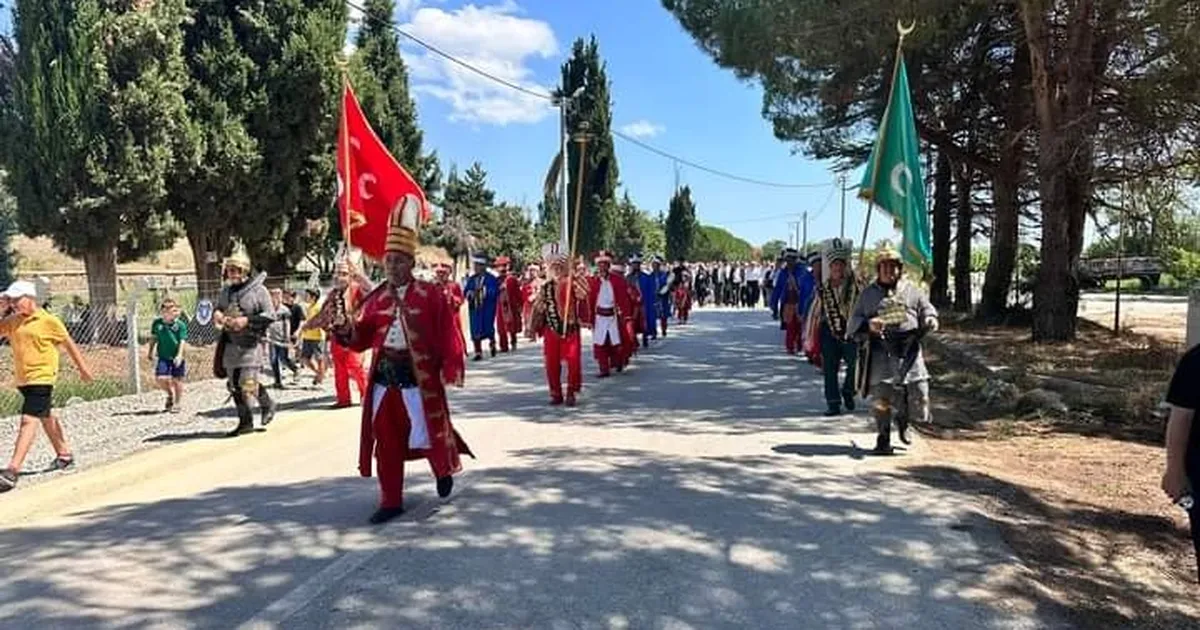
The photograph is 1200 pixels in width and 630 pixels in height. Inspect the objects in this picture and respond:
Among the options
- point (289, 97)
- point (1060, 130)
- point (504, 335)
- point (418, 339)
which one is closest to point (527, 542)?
point (418, 339)

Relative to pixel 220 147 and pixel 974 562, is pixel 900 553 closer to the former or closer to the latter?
pixel 974 562

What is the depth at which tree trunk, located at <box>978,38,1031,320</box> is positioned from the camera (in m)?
19.1

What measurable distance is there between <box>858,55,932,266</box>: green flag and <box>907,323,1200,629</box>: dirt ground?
2169 millimetres

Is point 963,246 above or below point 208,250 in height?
above

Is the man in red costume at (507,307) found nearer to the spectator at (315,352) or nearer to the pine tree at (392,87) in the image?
the spectator at (315,352)

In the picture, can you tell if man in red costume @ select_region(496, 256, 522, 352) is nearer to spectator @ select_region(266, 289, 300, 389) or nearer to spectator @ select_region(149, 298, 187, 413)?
spectator @ select_region(266, 289, 300, 389)

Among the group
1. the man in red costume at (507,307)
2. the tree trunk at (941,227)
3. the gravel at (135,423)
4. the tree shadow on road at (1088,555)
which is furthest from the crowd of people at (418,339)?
the tree trunk at (941,227)

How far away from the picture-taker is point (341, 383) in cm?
1188

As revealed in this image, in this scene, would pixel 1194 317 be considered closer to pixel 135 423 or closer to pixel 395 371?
pixel 395 371

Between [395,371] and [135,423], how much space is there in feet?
19.9

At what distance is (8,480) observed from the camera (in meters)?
7.48

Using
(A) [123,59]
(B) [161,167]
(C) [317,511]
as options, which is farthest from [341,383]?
(A) [123,59]

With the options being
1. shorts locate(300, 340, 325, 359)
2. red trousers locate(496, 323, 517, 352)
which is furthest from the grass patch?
red trousers locate(496, 323, 517, 352)

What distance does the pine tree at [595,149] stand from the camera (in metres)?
49.8
